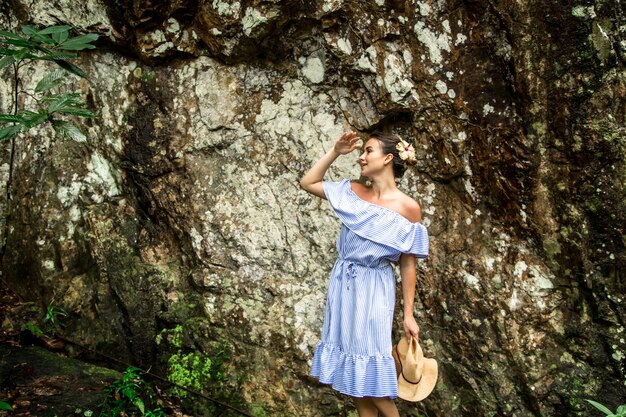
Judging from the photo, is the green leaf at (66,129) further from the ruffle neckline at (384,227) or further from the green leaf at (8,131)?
the ruffle neckline at (384,227)

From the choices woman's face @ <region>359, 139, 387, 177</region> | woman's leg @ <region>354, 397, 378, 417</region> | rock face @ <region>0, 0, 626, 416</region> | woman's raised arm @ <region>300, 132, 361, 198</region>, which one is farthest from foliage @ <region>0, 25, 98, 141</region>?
woman's leg @ <region>354, 397, 378, 417</region>

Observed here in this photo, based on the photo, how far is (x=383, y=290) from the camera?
3.42m

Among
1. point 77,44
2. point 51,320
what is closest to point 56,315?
point 51,320

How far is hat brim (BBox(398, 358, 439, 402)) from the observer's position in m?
3.37

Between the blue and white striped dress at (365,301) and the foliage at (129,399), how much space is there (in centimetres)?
131

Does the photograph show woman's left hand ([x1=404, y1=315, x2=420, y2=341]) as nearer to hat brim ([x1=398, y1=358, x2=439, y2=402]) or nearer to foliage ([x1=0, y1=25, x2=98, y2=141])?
hat brim ([x1=398, y1=358, x2=439, y2=402])

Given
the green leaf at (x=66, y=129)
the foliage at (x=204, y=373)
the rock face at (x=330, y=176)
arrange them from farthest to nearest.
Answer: the foliage at (x=204, y=373)
the rock face at (x=330, y=176)
the green leaf at (x=66, y=129)

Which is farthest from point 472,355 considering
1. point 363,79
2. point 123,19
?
point 123,19

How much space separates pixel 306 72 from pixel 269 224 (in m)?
1.12

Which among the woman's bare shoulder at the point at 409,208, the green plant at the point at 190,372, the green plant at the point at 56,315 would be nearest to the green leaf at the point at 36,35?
the woman's bare shoulder at the point at 409,208

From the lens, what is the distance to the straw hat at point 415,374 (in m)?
3.36

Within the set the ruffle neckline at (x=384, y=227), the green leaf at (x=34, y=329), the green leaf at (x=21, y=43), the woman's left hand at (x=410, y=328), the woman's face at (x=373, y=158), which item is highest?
the green leaf at (x=21, y=43)

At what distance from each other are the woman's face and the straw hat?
95 centimetres

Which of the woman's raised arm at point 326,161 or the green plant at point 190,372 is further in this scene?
the green plant at point 190,372
